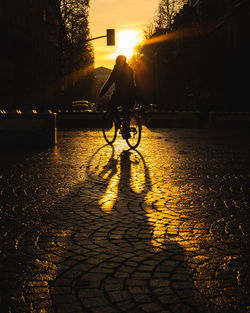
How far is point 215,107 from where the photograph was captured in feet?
117

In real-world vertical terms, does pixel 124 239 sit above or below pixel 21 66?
below

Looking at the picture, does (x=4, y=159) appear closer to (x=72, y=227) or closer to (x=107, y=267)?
(x=72, y=227)

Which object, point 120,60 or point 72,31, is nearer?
point 120,60

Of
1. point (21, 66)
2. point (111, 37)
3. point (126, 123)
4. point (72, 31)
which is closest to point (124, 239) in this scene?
point (126, 123)

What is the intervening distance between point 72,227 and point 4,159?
17.1 ft

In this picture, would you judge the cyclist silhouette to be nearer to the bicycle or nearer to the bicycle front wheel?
the bicycle

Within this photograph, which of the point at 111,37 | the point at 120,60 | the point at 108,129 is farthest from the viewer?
the point at 111,37

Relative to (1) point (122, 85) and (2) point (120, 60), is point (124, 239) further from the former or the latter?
(2) point (120, 60)

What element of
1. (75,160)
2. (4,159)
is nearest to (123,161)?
(75,160)

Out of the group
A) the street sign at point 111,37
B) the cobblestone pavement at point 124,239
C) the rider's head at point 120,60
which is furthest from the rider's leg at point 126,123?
the street sign at point 111,37

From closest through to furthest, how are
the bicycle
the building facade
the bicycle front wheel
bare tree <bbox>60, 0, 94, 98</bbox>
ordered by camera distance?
the bicycle
the bicycle front wheel
the building facade
bare tree <bbox>60, 0, 94, 98</bbox>

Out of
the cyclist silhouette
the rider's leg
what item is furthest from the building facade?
the rider's leg

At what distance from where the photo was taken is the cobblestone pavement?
9.66 feet

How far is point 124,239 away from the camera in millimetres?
4191
